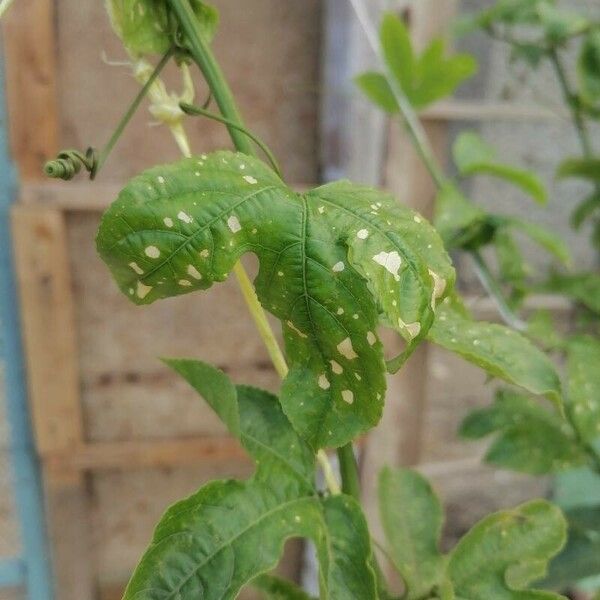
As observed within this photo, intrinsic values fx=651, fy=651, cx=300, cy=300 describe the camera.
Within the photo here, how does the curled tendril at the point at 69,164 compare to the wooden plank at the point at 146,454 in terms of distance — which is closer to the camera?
the curled tendril at the point at 69,164

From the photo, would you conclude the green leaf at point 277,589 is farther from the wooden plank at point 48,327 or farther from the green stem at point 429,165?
the wooden plank at point 48,327

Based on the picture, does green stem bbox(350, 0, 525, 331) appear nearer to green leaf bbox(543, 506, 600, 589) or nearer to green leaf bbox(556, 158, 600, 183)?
green leaf bbox(556, 158, 600, 183)

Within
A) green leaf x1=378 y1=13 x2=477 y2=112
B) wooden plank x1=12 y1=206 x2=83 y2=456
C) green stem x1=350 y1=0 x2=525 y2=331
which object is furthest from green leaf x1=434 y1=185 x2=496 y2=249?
wooden plank x1=12 y1=206 x2=83 y2=456

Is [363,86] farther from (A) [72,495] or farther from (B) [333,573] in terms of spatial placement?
(A) [72,495]

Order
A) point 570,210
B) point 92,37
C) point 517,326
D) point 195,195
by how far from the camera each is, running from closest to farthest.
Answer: point 195,195, point 517,326, point 92,37, point 570,210

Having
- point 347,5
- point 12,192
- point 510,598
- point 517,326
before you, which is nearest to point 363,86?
point 347,5

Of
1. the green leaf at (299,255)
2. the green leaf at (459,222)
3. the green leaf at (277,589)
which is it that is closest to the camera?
the green leaf at (299,255)

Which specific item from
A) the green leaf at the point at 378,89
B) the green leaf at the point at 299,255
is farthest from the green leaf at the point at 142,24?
the green leaf at the point at 378,89
